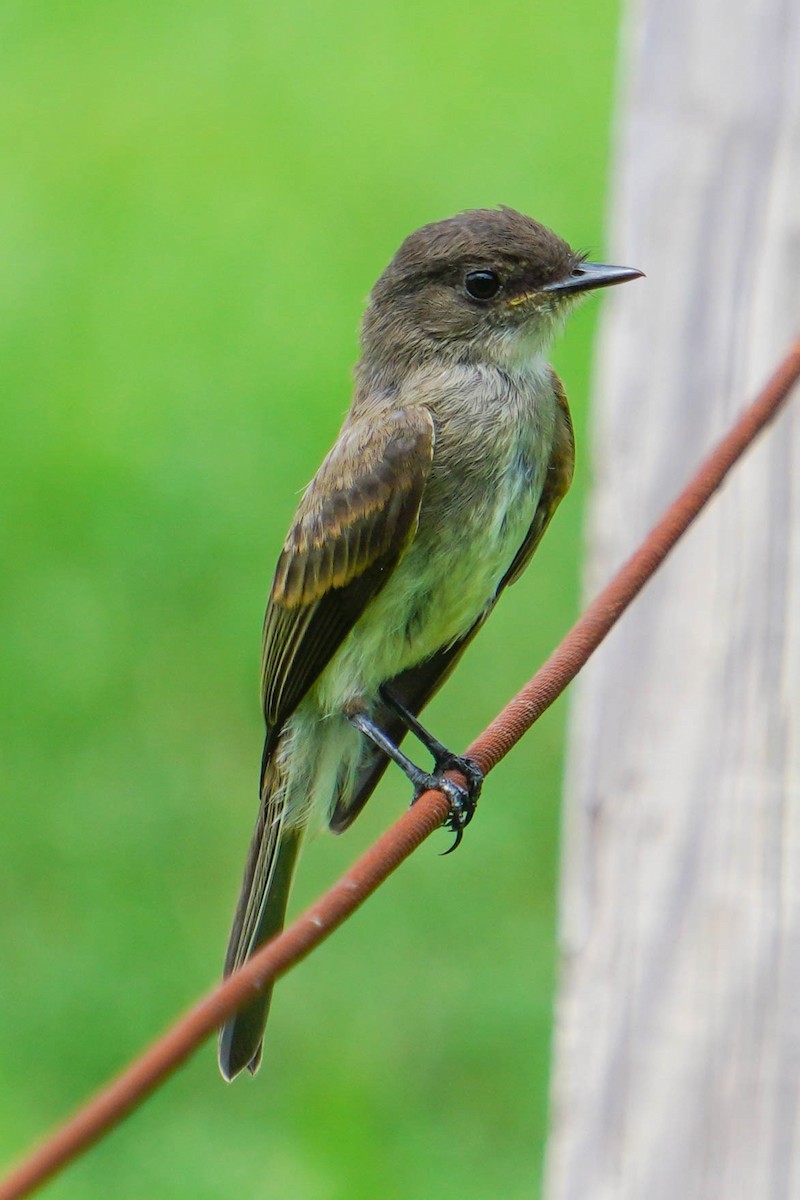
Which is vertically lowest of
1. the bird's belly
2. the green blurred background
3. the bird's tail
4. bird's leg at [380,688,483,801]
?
the green blurred background

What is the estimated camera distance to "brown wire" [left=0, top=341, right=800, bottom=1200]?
1.15 meters

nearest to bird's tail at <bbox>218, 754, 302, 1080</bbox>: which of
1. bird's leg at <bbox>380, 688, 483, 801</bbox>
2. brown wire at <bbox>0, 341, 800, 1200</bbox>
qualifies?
bird's leg at <bbox>380, 688, 483, 801</bbox>

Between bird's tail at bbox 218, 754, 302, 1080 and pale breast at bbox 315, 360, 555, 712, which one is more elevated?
pale breast at bbox 315, 360, 555, 712

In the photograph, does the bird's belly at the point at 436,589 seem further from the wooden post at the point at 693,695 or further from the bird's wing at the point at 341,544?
the wooden post at the point at 693,695

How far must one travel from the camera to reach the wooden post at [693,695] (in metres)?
2.09

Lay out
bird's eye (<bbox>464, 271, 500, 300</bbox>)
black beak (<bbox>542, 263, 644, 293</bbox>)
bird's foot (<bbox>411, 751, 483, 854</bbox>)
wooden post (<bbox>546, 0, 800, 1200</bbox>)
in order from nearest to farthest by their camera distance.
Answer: wooden post (<bbox>546, 0, 800, 1200</bbox>) < black beak (<bbox>542, 263, 644, 293</bbox>) < bird's foot (<bbox>411, 751, 483, 854</bbox>) < bird's eye (<bbox>464, 271, 500, 300</bbox>)

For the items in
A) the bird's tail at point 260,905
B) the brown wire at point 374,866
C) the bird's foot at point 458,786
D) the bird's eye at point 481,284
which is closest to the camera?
the brown wire at point 374,866

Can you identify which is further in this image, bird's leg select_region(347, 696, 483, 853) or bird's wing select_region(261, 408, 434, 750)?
bird's leg select_region(347, 696, 483, 853)

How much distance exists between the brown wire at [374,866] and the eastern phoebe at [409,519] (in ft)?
2.47

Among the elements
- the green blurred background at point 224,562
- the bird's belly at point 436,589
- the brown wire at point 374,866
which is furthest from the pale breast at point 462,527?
the green blurred background at point 224,562

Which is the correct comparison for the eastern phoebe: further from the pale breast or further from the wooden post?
the wooden post

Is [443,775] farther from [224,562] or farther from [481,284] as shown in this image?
[224,562]

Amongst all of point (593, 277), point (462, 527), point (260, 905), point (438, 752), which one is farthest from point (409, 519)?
point (260, 905)

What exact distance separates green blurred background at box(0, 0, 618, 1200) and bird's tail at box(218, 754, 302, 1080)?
A: 111 cm
